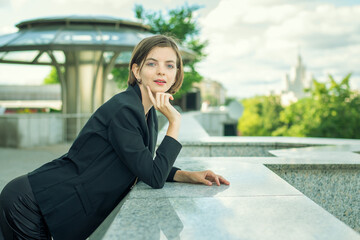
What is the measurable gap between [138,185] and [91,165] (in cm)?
57

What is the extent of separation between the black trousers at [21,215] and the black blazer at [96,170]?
51mm

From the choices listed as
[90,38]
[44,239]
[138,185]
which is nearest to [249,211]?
[138,185]

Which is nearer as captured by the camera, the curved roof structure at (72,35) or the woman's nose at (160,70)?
the woman's nose at (160,70)

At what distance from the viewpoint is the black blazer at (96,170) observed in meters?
2.02

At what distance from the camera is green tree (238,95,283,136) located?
7119 cm

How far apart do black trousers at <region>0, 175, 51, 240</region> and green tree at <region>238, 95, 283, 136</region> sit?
68.8 meters

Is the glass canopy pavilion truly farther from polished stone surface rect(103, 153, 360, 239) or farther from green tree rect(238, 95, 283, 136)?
green tree rect(238, 95, 283, 136)

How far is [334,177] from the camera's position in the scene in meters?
3.58

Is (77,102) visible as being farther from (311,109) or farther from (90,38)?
(311,109)

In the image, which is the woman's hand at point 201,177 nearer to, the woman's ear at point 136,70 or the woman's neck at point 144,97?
the woman's neck at point 144,97

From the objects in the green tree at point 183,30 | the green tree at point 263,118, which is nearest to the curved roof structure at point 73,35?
the green tree at point 183,30

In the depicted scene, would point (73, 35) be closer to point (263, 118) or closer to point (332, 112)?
point (332, 112)

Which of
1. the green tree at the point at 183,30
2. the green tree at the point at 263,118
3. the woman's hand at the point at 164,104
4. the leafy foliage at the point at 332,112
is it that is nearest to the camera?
the woman's hand at the point at 164,104

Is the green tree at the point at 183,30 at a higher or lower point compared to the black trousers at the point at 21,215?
higher
